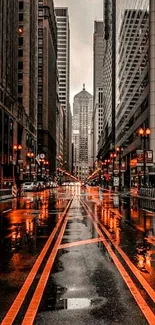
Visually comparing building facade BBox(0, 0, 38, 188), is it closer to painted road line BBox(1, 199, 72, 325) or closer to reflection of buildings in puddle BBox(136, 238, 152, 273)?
reflection of buildings in puddle BBox(136, 238, 152, 273)

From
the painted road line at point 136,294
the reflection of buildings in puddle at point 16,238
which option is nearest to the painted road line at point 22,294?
the reflection of buildings in puddle at point 16,238

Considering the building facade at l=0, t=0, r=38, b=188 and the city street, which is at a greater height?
the building facade at l=0, t=0, r=38, b=188

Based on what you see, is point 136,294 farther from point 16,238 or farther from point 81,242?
point 16,238

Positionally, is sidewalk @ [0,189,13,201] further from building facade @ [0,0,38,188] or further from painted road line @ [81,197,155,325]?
painted road line @ [81,197,155,325]

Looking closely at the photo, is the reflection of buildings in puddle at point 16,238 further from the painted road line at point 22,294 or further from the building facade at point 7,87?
the building facade at point 7,87

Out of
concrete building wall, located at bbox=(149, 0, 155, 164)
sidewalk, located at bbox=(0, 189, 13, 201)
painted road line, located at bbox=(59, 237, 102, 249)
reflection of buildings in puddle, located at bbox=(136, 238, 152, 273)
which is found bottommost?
reflection of buildings in puddle, located at bbox=(136, 238, 152, 273)

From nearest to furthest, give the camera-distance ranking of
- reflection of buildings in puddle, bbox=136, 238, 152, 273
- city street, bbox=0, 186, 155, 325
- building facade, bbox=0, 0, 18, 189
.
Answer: city street, bbox=0, 186, 155, 325 → reflection of buildings in puddle, bbox=136, 238, 152, 273 → building facade, bbox=0, 0, 18, 189

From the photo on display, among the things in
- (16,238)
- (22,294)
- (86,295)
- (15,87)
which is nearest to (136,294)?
(86,295)

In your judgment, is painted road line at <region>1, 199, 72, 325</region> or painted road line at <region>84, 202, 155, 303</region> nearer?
painted road line at <region>1, 199, 72, 325</region>

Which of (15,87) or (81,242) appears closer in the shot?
(81,242)

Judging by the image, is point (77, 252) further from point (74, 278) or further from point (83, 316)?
point (83, 316)

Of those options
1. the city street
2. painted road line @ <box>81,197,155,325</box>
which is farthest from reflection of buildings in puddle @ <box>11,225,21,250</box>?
painted road line @ <box>81,197,155,325</box>

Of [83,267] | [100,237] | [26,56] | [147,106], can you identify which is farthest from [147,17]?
[83,267]

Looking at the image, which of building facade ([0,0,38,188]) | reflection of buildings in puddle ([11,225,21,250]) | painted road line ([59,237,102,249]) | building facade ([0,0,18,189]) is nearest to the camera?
painted road line ([59,237,102,249])
